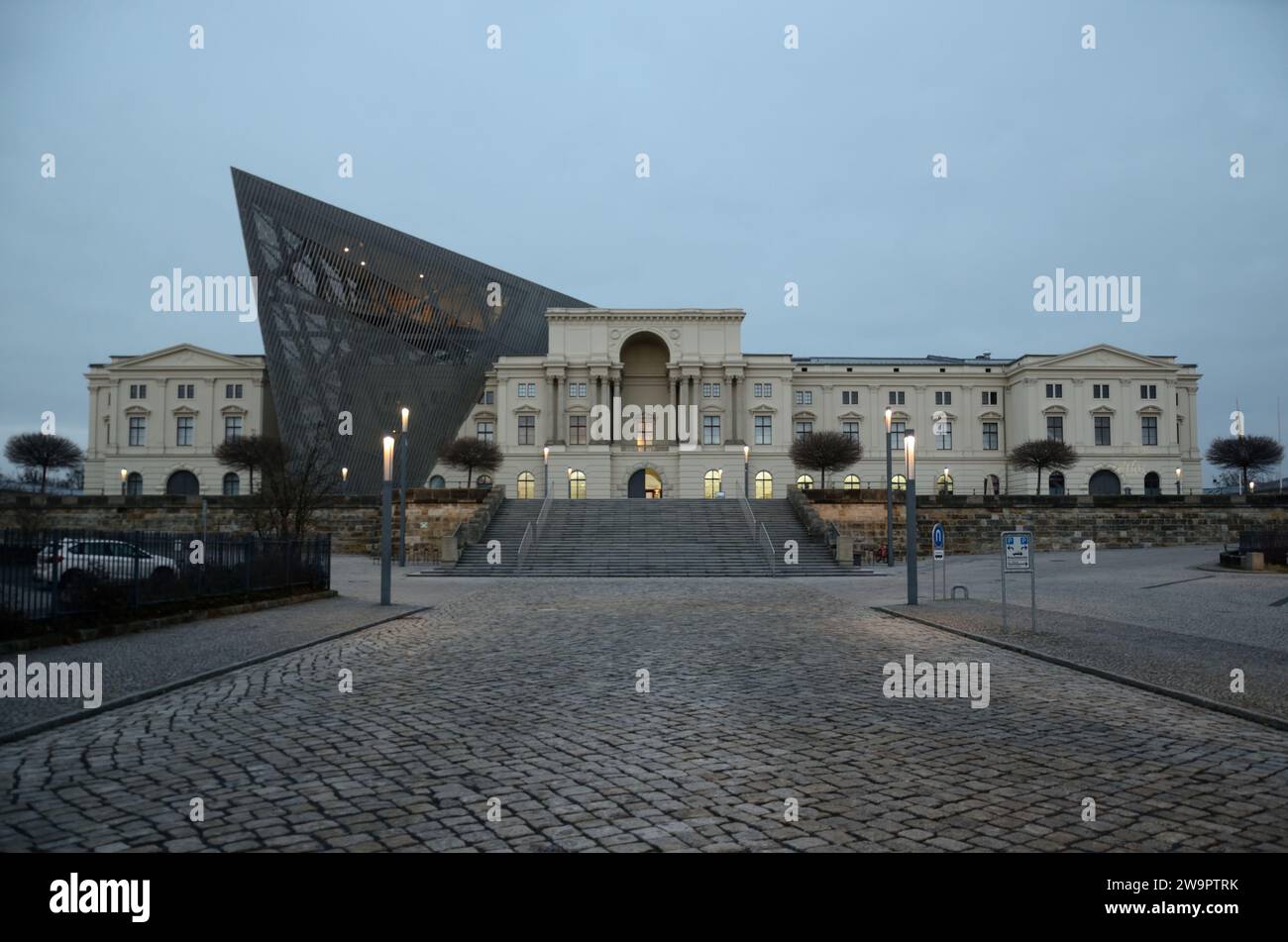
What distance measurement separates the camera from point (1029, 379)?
6781 centimetres

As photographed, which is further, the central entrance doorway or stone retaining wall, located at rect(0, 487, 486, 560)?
the central entrance doorway

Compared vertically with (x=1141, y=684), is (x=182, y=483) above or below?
above

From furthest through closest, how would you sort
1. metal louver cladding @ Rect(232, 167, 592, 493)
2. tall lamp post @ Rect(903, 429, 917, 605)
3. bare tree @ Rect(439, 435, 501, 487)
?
bare tree @ Rect(439, 435, 501, 487)
metal louver cladding @ Rect(232, 167, 592, 493)
tall lamp post @ Rect(903, 429, 917, 605)

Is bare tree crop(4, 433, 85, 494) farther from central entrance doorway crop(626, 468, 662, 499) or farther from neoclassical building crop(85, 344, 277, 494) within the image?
central entrance doorway crop(626, 468, 662, 499)

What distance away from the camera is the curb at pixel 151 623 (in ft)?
37.4

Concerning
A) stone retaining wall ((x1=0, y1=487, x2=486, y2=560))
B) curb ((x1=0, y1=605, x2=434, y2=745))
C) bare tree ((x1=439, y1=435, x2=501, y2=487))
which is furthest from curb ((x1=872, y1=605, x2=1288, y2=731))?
bare tree ((x1=439, y1=435, x2=501, y2=487))

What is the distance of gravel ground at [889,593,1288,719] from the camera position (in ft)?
27.8

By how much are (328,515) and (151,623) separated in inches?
1206

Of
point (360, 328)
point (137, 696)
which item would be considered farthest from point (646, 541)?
point (360, 328)

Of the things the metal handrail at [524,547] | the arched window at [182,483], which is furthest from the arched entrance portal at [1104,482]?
the arched window at [182,483]

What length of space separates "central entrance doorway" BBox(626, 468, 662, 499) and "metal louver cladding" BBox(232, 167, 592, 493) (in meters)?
14.1

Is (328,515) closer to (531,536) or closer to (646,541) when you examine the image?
(531,536)

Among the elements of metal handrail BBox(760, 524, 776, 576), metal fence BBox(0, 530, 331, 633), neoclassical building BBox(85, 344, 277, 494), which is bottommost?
metal handrail BBox(760, 524, 776, 576)

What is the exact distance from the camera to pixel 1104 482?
68375mm
